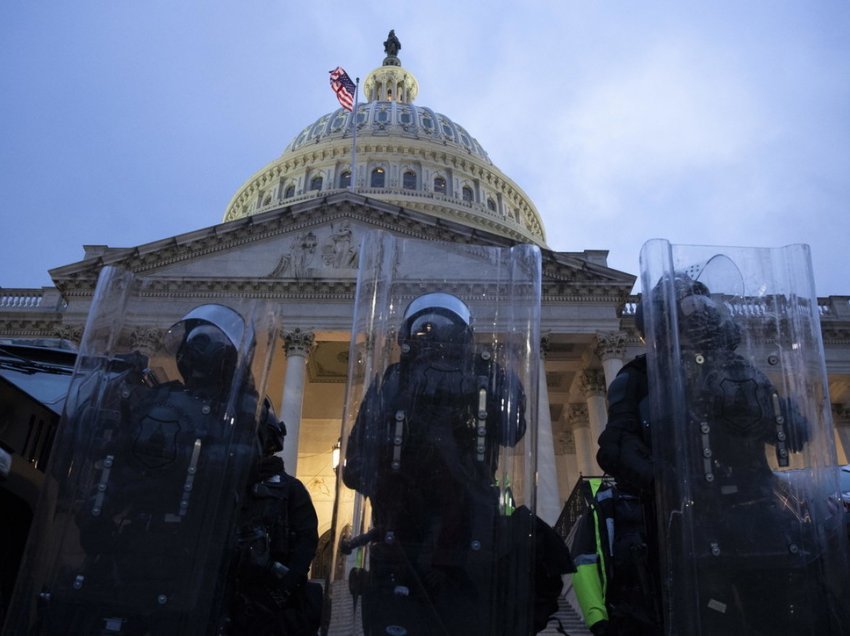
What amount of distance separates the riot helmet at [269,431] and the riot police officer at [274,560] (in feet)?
0.08

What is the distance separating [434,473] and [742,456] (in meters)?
1.76

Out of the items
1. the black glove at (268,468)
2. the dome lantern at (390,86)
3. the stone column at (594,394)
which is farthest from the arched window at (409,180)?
the black glove at (268,468)

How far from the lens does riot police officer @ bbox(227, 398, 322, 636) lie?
471cm

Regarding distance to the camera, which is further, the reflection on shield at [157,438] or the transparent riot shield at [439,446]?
the reflection on shield at [157,438]

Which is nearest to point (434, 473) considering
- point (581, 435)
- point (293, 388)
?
point (293, 388)

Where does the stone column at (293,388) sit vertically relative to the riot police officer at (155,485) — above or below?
above

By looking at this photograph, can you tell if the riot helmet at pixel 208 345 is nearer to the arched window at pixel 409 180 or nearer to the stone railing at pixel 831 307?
the stone railing at pixel 831 307

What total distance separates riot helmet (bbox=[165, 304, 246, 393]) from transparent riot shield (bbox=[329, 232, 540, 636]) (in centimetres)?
91

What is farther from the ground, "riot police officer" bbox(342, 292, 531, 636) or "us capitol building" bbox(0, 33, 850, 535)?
"us capitol building" bbox(0, 33, 850, 535)

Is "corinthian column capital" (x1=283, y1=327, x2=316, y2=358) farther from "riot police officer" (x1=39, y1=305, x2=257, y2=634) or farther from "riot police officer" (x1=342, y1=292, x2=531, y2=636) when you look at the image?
"riot police officer" (x1=342, y1=292, x2=531, y2=636)

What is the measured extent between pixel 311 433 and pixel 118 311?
2686cm

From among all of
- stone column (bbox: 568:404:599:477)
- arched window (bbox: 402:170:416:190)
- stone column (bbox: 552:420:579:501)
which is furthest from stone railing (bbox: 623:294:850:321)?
arched window (bbox: 402:170:416:190)

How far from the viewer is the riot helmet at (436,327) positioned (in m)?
4.45

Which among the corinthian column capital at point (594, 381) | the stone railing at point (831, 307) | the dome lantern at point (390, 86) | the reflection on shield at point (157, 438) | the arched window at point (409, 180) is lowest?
the reflection on shield at point (157, 438)
